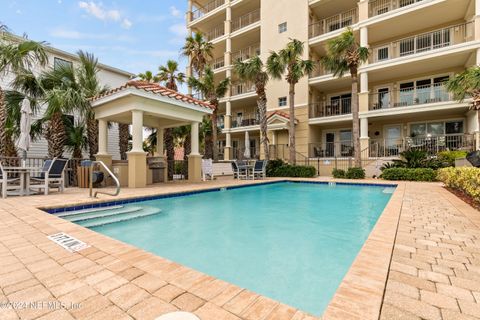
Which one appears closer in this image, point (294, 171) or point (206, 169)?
point (206, 169)

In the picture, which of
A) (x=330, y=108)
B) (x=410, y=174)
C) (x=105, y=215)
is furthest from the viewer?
(x=330, y=108)

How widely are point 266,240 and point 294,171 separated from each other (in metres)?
12.0

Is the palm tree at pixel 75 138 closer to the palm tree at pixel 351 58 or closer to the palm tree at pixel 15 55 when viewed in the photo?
the palm tree at pixel 15 55

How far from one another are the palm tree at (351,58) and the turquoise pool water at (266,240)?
7.89 metres

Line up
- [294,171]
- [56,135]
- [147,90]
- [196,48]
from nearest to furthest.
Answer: [147,90] < [56,135] < [294,171] < [196,48]

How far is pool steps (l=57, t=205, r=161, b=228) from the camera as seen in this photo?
195 inches

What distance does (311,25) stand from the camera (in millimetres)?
18828

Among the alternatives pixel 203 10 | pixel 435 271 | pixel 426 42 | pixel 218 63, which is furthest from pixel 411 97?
pixel 203 10

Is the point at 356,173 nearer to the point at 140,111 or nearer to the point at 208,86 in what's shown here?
the point at 208,86

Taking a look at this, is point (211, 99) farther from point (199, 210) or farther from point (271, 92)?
point (199, 210)

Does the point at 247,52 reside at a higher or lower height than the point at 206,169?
higher

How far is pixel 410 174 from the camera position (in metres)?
12.3

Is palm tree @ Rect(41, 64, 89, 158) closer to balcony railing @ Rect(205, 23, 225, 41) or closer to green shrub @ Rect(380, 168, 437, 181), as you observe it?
green shrub @ Rect(380, 168, 437, 181)

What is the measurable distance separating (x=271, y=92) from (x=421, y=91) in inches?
419
